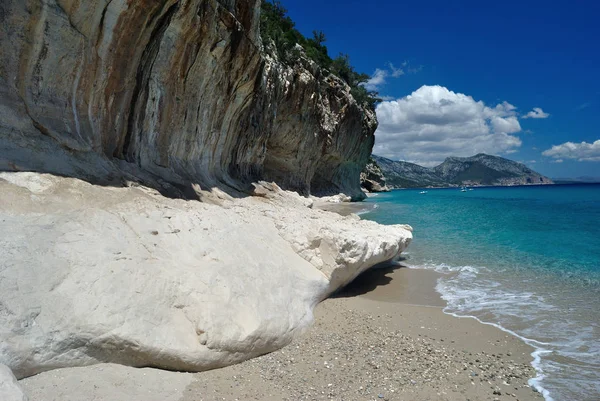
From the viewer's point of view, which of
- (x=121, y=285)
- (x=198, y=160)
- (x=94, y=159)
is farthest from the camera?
(x=198, y=160)

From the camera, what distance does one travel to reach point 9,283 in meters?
3.44

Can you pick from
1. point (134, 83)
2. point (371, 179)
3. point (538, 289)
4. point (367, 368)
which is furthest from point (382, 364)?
point (371, 179)

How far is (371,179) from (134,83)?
81797 millimetres

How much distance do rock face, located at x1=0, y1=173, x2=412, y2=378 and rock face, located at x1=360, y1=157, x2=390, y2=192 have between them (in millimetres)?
75303

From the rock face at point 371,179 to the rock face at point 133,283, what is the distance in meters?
75.3

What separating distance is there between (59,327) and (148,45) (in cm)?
669

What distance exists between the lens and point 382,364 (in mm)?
4801

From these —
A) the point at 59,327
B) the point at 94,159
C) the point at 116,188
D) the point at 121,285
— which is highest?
the point at 94,159

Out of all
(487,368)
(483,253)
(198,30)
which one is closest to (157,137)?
(198,30)

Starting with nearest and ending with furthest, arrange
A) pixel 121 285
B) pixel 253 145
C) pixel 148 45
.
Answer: pixel 121 285
pixel 148 45
pixel 253 145

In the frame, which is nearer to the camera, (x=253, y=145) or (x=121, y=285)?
(x=121, y=285)

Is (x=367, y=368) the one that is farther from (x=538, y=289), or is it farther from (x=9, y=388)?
(x=538, y=289)

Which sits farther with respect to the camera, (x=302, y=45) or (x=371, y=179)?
(x=371, y=179)

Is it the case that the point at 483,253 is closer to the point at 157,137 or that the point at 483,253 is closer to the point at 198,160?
the point at 198,160
